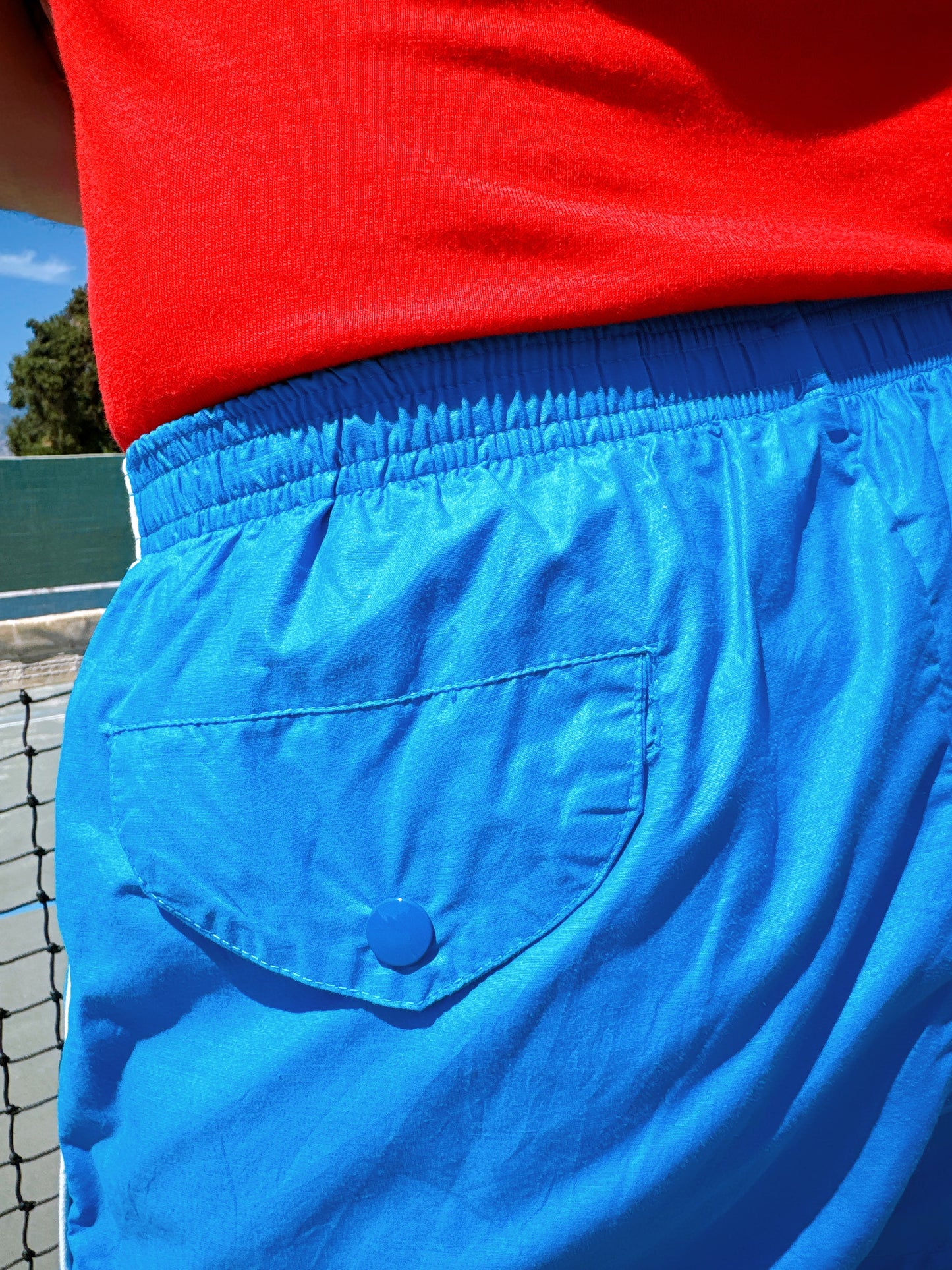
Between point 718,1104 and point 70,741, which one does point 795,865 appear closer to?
point 718,1104

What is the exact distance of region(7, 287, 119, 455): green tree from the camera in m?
35.7

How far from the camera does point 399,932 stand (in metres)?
0.63

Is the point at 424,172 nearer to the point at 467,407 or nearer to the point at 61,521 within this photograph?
the point at 467,407

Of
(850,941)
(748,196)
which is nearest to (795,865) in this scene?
(850,941)

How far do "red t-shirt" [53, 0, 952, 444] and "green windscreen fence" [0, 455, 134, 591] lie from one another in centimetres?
1414

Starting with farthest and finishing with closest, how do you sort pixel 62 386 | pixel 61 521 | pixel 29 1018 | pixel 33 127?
pixel 62 386 → pixel 61 521 → pixel 29 1018 → pixel 33 127

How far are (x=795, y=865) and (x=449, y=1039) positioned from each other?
0.26 meters

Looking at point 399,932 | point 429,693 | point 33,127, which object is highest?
point 33,127

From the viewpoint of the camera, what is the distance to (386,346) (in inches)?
26.3

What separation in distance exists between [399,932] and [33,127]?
1.09m

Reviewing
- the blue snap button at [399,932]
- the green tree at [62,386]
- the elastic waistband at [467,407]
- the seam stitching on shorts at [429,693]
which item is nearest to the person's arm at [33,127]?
the elastic waistband at [467,407]

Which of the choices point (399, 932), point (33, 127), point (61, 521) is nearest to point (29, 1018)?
point (33, 127)

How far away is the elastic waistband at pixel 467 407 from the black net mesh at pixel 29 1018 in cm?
101

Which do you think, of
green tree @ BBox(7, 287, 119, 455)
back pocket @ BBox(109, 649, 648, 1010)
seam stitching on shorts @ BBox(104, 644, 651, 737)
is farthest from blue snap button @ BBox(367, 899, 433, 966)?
green tree @ BBox(7, 287, 119, 455)
